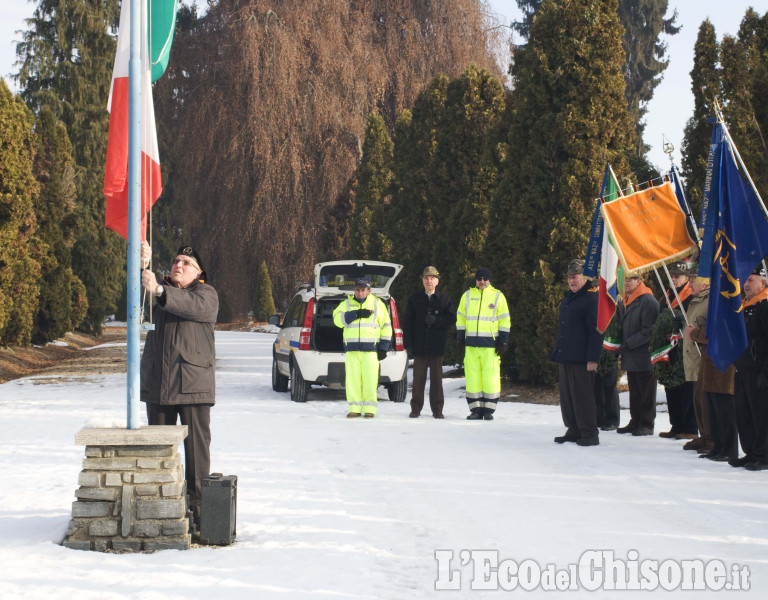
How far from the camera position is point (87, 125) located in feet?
131

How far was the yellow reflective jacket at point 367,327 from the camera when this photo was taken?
12930mm

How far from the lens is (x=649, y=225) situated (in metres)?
10.7

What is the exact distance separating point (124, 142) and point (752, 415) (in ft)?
19.0

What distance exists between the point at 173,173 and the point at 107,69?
555cm

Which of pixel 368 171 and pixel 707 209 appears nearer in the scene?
pixel 707 209

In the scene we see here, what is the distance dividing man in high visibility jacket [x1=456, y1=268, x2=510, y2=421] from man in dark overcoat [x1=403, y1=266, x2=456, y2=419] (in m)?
0.46

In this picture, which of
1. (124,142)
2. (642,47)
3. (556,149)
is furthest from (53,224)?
(642,47)

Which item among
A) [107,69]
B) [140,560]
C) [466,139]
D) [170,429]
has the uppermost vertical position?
[107,69]

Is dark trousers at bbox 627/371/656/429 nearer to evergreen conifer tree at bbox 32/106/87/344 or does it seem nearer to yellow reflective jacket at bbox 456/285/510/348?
yellow reflective jacket at bbox 456/285/510/348

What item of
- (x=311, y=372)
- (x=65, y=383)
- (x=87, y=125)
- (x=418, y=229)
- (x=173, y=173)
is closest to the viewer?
(x=311, y=372)

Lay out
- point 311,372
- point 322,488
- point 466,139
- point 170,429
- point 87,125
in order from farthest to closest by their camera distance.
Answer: point 87,125
point 466,139
point 311,372
point 322,488
point 170,429

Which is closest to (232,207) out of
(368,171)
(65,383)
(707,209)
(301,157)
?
(301,157)

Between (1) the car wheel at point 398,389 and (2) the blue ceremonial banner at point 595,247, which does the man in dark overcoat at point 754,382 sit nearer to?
(2) the blue ceremonial banner at point 595,247

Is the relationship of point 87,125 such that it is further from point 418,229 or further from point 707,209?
point 707,209
